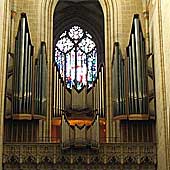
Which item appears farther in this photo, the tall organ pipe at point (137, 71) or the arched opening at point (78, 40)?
the arched opening at point (78, 40)

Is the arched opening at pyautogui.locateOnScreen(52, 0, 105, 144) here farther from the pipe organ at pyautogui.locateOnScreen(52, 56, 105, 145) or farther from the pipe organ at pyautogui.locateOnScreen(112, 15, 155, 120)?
the pipe organ at pyautogui.locateOnScreen(112, 15, 155, 120)

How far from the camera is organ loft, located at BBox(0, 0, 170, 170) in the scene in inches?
723

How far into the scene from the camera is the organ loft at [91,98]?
18359 mm

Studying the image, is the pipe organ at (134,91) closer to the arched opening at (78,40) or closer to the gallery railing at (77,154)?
the gallery railing at (77,154)

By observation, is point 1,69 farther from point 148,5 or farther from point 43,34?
point 148,5

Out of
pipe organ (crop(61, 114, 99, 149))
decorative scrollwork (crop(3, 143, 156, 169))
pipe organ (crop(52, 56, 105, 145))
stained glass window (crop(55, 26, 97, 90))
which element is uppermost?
stained glass window (crop(55, 26, 97, 90))

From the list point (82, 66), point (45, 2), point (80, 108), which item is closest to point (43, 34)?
point (45, 2)

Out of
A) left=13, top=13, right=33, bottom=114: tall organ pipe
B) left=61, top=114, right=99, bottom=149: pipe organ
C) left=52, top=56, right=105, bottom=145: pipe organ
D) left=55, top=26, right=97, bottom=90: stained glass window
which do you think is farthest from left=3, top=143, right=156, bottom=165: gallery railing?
left=55, top=26, right=97, bottom=90: stained glass window

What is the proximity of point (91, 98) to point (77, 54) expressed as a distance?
750 cm

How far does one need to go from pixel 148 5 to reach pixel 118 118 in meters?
4.64

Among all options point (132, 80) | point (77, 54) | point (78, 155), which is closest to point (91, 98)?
point (132, 80)

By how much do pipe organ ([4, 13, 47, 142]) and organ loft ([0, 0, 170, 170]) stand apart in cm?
3

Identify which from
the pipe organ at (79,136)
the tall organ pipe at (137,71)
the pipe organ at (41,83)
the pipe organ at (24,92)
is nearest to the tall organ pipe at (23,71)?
the pipe organ at (24,92)

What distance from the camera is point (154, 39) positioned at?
63.8 feet
